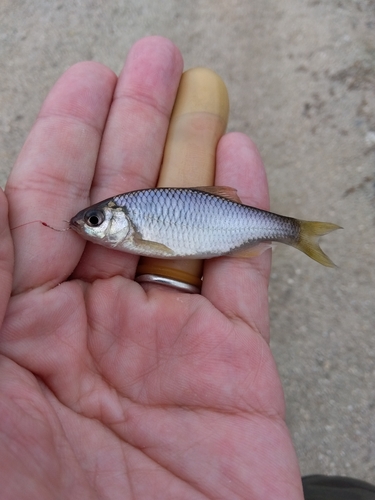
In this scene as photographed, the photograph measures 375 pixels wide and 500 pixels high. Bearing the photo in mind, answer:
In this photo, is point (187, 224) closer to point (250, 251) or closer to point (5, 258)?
point (250, 251)

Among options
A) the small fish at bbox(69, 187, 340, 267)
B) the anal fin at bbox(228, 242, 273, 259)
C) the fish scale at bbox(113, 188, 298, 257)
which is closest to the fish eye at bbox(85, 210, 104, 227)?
the small fish at bbox(69, 187, 340, 267)

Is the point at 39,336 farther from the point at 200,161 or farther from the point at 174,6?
the point at 174,6

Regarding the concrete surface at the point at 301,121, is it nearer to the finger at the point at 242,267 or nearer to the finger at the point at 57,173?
the finger at the point at 242,267

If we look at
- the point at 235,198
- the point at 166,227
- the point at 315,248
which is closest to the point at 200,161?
the point at 235,198

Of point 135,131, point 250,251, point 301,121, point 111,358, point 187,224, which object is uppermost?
point 301,121

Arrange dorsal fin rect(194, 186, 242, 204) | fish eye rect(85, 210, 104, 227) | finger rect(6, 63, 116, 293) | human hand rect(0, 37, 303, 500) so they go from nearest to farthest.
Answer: human hand rect(0, 37, 303, 500)
finger rect(6, 63, 116, 293)
fish eye rect(85, 210, 104, 227)
dorsal fin rect(194, 186, 242, 204)

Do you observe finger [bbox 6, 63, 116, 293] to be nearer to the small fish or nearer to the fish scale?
the small fish

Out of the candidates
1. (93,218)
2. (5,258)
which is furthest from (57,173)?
(5,258)
